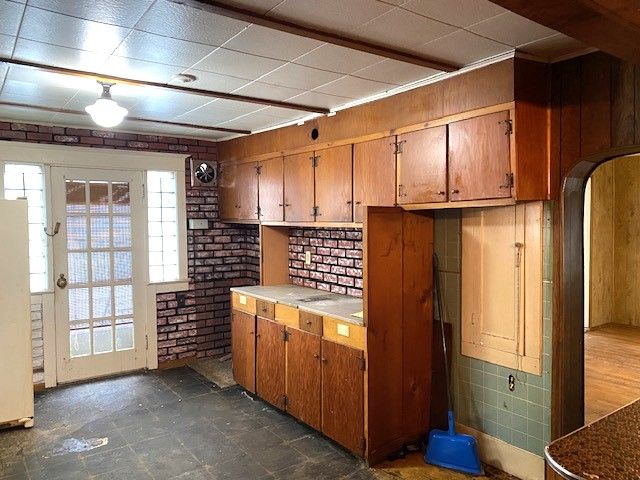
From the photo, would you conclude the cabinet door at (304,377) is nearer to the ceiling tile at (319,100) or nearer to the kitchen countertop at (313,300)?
the kitchen countertop at (313,300)

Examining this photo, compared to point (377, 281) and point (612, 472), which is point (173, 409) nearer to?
point (377, 281)

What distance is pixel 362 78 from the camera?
304 cm

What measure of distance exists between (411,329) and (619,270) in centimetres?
493

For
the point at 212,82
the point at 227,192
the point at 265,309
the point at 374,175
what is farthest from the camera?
the point at 227,192

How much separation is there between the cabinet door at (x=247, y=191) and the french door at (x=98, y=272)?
966 mm

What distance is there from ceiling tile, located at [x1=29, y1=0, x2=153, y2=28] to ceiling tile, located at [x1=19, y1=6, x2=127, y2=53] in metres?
0.06

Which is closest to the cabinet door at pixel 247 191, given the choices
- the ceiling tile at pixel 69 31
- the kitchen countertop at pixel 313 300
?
the kitchen countertop at pixel 313 300

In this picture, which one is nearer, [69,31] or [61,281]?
[69,31]

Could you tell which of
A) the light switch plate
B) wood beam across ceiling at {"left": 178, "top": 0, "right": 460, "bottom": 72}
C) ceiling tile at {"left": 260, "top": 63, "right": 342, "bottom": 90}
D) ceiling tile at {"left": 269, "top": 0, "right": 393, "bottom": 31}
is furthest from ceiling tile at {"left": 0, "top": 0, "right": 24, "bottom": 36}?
the light switch plate

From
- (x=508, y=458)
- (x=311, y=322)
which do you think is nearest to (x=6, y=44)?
(x=311, y=322)

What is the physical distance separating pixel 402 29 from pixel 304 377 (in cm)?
244

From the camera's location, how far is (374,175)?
3.45 m

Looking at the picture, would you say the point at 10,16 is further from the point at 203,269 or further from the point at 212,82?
the point at 203,269

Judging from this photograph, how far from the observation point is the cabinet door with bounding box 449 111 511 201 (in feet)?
8.75
